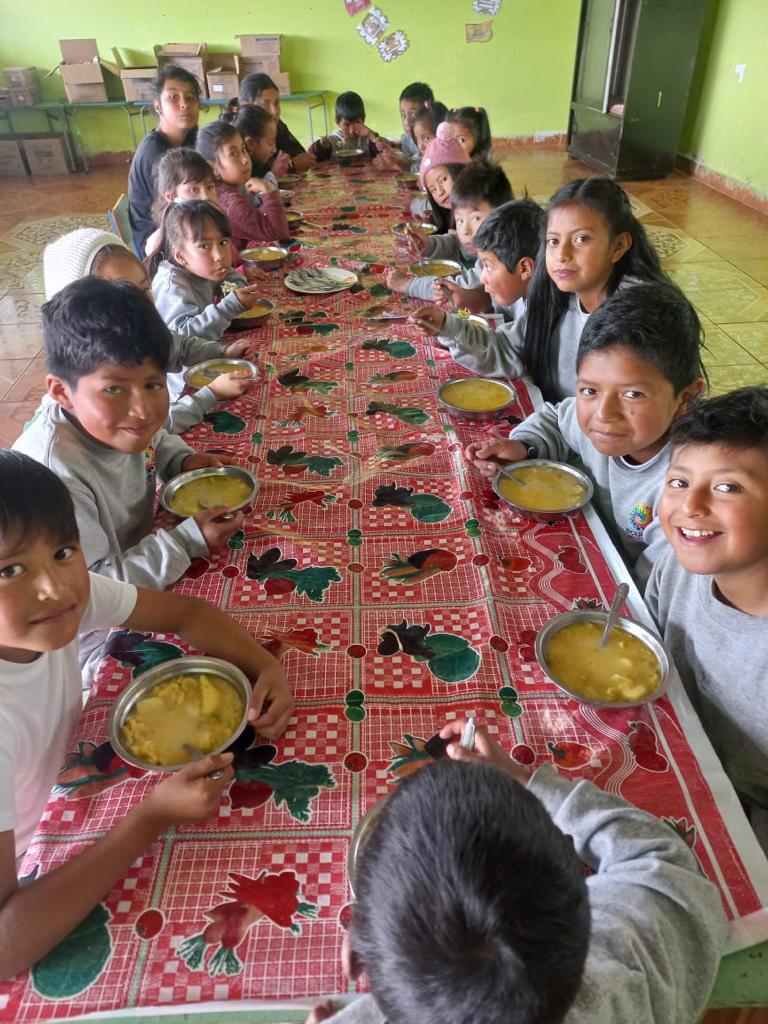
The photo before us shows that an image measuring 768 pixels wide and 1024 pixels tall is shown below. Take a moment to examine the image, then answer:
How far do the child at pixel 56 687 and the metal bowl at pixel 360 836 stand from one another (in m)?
0.17

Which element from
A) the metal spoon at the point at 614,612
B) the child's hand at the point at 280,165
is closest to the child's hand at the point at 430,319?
the metal spoon at the point at 614,612

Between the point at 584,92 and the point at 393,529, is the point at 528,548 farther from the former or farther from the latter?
the point at 584,92

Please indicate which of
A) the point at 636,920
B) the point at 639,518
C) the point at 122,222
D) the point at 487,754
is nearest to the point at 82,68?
the point at 122,222

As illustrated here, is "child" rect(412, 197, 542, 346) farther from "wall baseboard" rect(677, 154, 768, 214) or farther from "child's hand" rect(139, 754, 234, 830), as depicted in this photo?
"wall baseboard" rect(677, 154, 768, 214)

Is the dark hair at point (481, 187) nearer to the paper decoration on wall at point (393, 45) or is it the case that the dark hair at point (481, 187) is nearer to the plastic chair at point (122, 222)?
the plastic chair at point (122, 222)

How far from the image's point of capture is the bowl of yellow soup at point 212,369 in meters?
1.85

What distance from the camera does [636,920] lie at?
0.64 m

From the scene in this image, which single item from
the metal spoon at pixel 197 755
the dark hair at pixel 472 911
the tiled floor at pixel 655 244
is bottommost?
the tiled floor at pixel 655 244

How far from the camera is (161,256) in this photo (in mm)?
2439

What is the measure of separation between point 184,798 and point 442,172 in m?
2.84

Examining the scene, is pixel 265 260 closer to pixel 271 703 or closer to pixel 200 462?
pixel 200 462

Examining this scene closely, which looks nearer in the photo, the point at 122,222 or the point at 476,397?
the point at 476,397

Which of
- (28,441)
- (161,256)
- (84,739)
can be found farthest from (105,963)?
(161,256)

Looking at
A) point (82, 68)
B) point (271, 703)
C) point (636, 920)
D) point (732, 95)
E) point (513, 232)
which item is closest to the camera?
point (636, 920)
